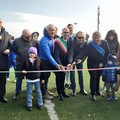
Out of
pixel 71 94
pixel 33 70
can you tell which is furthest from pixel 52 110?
pixel 71 94

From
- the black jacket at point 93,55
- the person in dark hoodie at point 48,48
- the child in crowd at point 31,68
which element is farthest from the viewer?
the black jacket at point 93,55

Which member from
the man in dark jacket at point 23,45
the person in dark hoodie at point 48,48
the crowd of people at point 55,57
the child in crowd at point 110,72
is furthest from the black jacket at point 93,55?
the man in dark jacket at point 23,45

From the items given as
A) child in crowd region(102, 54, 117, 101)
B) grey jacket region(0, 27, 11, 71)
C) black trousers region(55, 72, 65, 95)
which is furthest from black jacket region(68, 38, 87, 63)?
grey jacket region(0, 27, 11, 71)

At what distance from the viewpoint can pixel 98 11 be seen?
4816 cm

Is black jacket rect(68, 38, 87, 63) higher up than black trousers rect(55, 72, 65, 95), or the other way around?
black jacket rect(68, 38, 87, 63)

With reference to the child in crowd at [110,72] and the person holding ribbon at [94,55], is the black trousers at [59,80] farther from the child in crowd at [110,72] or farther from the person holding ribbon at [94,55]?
the child in crowd at [110,72]

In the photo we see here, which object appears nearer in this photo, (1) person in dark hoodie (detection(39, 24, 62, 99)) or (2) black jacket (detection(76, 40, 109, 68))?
(1) person in dark hoodie (detection(39, 24, 62, 99))

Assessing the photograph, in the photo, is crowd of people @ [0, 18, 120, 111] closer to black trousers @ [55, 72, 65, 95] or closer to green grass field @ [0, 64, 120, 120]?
black trousers @ [55, 72, 65, 95]

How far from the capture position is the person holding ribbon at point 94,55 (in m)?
8.12

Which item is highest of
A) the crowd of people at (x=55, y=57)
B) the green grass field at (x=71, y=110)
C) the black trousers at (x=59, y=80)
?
the crowd of people at (x=55, y=57)

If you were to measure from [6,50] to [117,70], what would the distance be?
3.20 m

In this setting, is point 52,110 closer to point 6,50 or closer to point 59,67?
point 59,67

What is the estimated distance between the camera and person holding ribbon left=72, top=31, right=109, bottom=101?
8117 millimetres

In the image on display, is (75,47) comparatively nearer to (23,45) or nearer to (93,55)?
(93,55)
